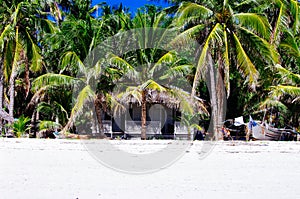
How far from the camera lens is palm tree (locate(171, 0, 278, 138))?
14.1 metres

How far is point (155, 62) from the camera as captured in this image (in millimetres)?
16188

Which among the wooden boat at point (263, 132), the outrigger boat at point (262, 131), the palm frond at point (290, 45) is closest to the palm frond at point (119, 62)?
the outrigger boat at point (262, 131)

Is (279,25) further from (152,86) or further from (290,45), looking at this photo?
(152,86)

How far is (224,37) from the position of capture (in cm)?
1437

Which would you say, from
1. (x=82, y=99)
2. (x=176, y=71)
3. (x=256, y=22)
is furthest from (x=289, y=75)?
(x=82, y=99)

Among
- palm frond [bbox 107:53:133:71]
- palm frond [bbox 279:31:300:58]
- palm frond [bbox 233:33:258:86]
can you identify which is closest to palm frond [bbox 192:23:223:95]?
palm frond [bbox 233:33:258:86]

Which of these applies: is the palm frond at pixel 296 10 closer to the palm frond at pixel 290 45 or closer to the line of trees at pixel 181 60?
the line of trees at pixel 181 60

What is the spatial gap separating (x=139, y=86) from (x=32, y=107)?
705 centimetres

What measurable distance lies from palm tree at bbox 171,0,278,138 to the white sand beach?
4013 millimetres

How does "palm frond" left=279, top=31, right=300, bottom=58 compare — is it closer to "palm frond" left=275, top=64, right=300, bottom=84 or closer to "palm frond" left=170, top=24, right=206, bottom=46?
"palm frond" left=275, top=64, right=300, bottom=84

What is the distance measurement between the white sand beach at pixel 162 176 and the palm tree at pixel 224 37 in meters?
4.01

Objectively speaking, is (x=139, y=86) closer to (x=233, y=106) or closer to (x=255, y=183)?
(x=233, y=106)

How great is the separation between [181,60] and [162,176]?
9.87 meters

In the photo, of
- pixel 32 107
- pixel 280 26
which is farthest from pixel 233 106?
pixel 32 107
